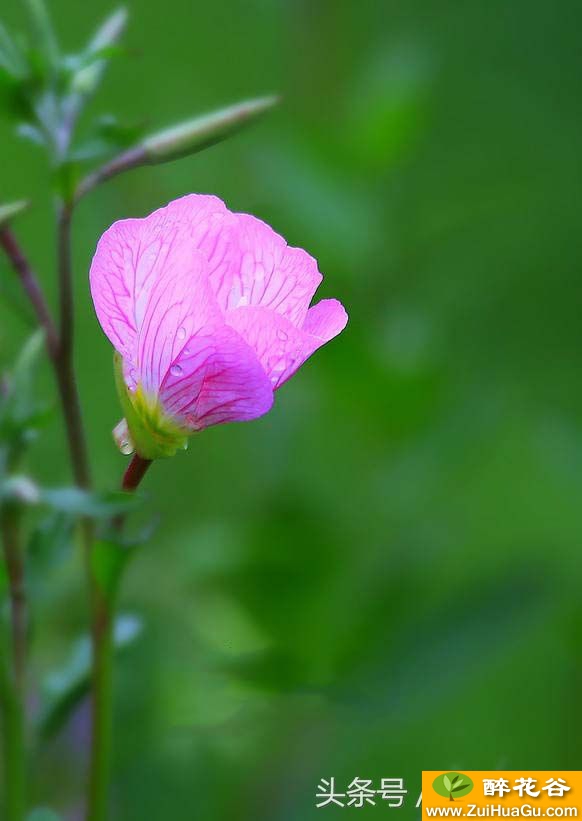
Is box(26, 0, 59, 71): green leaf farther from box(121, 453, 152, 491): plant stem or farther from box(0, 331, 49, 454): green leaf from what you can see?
box(121, 453, 152, 491): plant stem

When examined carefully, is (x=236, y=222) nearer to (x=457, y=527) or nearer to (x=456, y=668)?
(x=456, y=668)

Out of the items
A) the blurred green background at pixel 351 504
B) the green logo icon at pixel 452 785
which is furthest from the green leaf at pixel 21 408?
the green logo icon at pixel 452 785

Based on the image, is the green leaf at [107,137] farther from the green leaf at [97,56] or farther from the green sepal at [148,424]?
the green sepal at [148,424]

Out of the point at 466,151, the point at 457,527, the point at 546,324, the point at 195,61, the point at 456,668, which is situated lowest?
the point at 456,668

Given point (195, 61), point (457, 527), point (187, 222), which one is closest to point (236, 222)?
point (187, 222)

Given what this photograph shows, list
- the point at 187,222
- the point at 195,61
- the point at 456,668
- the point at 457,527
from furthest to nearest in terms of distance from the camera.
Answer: the point at 195,61, the point at 457,527, the point at 456,668, the point at 187,222

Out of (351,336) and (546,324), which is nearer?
(351,336)

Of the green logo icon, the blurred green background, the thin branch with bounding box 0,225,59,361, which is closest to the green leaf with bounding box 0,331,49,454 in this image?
the thin branch with bounding box 0,225,59,361
